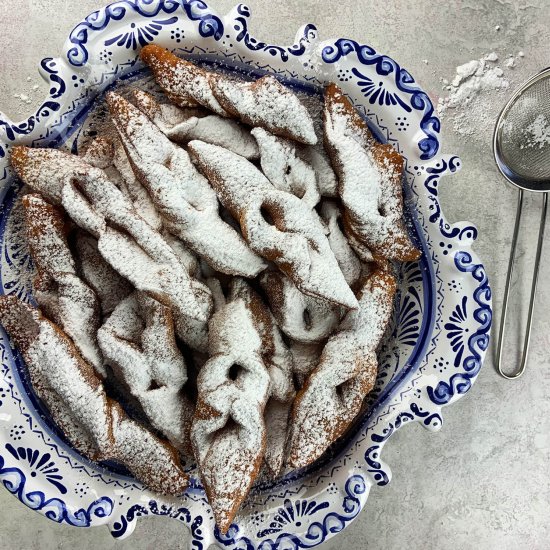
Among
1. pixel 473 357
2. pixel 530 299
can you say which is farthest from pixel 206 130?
pixel 530 299

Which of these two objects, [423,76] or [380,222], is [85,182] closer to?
[380,222]

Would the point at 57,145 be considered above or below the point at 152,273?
above

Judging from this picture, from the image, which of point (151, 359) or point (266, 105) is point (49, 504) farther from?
point (266, 105)

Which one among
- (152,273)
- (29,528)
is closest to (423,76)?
(152,273)

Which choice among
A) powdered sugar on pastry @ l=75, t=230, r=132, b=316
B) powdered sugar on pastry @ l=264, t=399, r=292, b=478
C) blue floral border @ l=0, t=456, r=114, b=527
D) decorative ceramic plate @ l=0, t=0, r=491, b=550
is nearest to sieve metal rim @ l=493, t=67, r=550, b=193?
decorative ceramic plate @ l=0, t=0, r=491, b=550

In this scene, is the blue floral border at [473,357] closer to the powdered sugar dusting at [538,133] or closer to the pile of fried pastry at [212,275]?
the pile of fried pastry at [212,275]

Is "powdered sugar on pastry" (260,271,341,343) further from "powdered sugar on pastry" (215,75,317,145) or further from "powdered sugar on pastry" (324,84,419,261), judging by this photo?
"powdered sugar on pastry" (215,75,317,145)

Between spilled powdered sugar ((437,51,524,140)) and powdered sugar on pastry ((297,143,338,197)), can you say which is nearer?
powdered sugar on pastry ((297,143,338,197))

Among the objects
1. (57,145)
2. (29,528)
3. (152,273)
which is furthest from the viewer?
(29,528)
